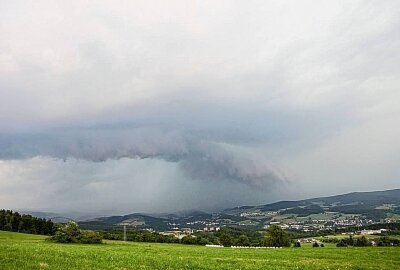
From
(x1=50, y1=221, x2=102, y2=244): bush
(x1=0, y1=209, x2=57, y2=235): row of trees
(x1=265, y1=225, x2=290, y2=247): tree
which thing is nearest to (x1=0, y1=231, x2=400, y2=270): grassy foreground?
(x1=50, y1=221, x2=102, y2=244): bush

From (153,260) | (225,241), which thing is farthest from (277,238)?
(153,260)

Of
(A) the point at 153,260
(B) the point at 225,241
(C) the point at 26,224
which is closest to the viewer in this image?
(A) the point at 153,260

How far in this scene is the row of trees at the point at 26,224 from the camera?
159 m

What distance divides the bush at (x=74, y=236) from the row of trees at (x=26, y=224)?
7517 centimetres

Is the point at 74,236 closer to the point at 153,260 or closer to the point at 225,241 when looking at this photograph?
the point at 225,241

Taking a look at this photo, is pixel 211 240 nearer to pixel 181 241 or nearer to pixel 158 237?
pixel 181 241

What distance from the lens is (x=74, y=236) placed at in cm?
9162

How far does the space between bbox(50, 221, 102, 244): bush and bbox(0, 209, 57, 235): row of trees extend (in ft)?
247

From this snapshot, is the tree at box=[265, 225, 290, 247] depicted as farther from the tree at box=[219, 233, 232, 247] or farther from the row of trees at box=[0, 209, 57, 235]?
the row of trees at box=[0, 209, 57, 235]

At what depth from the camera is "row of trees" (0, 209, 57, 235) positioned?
159375mm

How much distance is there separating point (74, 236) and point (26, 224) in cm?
8394

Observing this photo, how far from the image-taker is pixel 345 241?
136250mm

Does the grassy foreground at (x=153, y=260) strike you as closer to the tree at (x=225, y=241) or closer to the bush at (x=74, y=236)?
the bush at (x=74, y=236)

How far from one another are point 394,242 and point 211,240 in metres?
64.7
